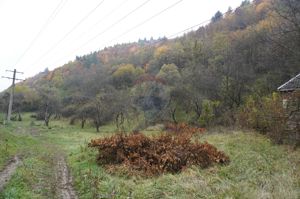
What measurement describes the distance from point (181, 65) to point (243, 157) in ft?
191

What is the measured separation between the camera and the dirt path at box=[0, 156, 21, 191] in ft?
32.9

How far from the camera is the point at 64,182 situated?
34.2 ft

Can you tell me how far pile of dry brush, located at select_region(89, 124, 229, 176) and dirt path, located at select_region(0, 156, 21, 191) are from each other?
341 cm

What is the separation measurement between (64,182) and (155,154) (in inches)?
146

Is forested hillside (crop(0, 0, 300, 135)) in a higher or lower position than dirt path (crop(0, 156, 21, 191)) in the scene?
higher

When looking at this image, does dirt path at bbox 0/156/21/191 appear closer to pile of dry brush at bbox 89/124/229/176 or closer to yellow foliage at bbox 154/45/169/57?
pile of dry brush at bbox 89/124/229/176

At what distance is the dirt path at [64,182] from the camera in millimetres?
8828

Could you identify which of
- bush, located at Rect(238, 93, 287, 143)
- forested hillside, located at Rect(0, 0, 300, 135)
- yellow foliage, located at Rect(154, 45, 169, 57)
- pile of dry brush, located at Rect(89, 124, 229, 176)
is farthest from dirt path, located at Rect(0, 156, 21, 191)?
yellow foliage, located at Rect(154, 45, 169, 57)

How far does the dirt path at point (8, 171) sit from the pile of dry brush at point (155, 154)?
341 centimetres

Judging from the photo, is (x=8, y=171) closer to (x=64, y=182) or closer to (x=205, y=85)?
(x=64, y=182)

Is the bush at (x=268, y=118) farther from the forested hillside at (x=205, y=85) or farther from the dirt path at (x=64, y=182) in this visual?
the dirt path at (x=64, y=182)

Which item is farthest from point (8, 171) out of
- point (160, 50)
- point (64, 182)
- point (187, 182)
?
point (160, 50)

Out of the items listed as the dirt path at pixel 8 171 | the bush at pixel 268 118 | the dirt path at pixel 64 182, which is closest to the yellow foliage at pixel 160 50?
the bush at pixel 268 118

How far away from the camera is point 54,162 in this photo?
48.2ft
